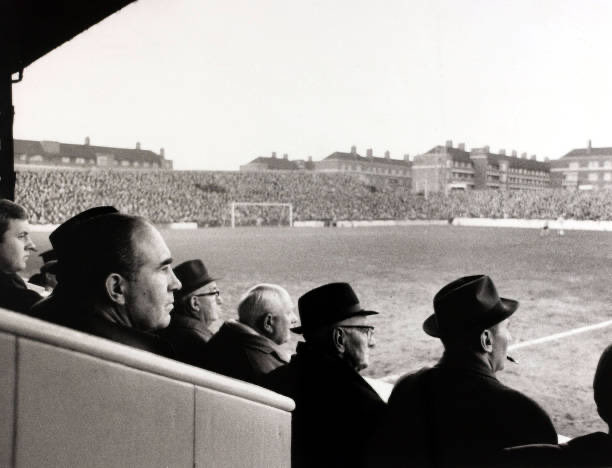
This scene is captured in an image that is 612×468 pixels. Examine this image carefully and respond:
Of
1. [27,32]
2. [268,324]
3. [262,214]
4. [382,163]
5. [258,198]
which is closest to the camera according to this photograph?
[268,324]

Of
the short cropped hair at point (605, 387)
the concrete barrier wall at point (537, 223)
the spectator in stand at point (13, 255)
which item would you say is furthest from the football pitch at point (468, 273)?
the concrete barrier wall at point (537, 223)

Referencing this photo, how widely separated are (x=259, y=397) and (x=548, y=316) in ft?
28.1

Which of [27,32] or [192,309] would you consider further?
[27,32]

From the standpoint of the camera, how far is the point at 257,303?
2.58 meters

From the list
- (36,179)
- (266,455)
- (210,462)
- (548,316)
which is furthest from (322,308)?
(36,179)

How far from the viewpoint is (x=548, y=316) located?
8930mm

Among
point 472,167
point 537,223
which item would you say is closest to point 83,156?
point 472,167

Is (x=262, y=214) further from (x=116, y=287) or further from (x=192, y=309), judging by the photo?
(x=116, y=287)

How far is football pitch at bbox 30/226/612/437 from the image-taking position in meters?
5.71

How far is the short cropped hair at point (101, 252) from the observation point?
1.38m

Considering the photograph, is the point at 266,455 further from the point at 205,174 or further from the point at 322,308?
the point at 205,174

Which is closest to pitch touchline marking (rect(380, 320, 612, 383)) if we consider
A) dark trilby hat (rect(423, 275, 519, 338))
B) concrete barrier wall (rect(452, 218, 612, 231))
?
dark trilby hat (rect(423, 275, 519, 338))

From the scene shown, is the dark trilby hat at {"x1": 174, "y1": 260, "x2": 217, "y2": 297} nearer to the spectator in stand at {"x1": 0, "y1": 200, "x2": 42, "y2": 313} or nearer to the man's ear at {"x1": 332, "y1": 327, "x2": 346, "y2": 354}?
the spectator in stand at {"x1": 0, "y1": 200, "x2": 42, "y2": 313}

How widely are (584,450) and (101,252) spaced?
112cm
